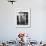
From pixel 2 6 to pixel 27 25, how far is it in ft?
3.90

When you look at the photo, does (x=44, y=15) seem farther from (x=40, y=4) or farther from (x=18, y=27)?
(x=18, y=27)

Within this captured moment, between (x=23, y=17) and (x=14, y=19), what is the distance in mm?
353

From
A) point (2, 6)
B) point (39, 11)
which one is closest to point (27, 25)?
point (39, 11)

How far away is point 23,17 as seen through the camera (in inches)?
193

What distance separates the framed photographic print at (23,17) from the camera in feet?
16.0

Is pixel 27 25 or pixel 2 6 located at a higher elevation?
pixel 2 6

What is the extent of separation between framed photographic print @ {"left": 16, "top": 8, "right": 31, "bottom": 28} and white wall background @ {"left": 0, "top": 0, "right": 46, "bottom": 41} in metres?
0.11

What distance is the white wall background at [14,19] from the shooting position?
4859 mm

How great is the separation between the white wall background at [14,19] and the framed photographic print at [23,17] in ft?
0.38

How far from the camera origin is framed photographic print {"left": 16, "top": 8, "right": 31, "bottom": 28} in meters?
4.87

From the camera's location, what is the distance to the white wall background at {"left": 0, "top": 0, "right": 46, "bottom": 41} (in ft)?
15.9

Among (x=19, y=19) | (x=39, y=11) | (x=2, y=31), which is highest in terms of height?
(x=39, y=11)

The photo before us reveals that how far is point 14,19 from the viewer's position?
4.87 m

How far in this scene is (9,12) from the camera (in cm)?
487
